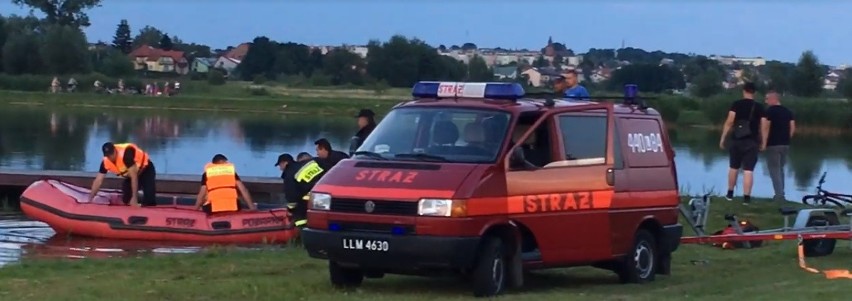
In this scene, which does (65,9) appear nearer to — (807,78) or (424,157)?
(807,78)

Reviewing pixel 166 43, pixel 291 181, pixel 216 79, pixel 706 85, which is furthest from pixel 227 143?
pixel 166 43

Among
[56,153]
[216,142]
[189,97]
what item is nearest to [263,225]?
[56,153]

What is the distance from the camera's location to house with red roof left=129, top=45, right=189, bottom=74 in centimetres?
11924

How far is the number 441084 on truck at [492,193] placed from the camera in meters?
12.3

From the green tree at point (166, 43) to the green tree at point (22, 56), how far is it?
45.1 m

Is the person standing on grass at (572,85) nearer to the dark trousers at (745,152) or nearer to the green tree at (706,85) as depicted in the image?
the dark trousers at (745,152)

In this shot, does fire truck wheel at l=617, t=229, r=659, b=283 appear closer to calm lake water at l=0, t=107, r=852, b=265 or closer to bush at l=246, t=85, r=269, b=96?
calm lake water at l=0, t=107, r=852, b=265

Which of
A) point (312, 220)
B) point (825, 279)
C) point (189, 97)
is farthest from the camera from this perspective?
point (189, 97)

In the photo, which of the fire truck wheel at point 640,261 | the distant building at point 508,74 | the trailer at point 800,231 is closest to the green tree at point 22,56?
the distant building at point 508,74

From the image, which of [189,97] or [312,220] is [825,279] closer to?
[312,220]

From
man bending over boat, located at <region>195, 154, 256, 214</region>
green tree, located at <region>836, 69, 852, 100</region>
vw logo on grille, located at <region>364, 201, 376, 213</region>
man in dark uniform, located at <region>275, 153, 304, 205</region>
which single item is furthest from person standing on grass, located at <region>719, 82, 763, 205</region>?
green tree, located at <region>836, 69, 852, 100</region>

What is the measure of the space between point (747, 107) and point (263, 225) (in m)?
7.00

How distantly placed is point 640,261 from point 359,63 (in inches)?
2740

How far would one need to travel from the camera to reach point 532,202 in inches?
513
